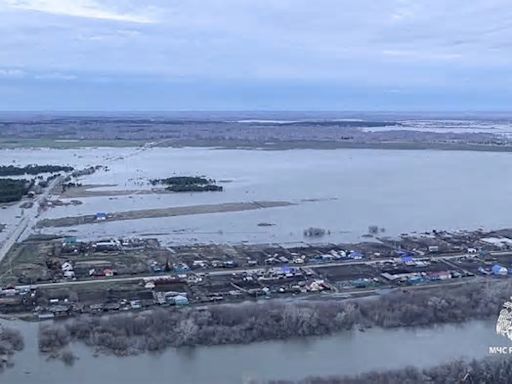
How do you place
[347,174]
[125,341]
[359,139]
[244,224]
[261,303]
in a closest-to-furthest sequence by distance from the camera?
1. [125,341]
2. [261,303]
3. [244,224]
4. [347,174]
5. [359,139]

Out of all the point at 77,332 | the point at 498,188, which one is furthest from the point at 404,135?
the point at 77,332

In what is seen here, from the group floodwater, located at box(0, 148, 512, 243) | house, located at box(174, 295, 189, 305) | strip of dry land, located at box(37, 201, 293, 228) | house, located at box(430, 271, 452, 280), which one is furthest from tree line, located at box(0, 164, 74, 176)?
house, located at box(430, 271, 452, 280)

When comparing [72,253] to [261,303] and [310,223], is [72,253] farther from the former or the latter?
[310,223]

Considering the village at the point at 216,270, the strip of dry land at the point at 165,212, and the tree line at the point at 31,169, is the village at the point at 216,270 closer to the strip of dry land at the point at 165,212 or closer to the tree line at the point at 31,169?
the strip of dry land at the point at 165,212

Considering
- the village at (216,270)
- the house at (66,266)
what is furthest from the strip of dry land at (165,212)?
the house at (66,266)

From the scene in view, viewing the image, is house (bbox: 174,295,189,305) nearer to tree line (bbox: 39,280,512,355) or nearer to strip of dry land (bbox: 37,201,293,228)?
tree line (bbox: 39,280,512,355)

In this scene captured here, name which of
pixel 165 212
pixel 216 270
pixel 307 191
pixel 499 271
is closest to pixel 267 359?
pixel 216 270

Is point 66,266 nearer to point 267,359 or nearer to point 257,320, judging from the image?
point 257,320
